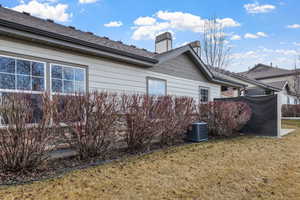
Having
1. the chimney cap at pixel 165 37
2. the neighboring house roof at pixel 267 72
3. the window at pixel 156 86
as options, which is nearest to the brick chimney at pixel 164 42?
the chimney cap at pixel 165 37

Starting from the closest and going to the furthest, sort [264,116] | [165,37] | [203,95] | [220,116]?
[220,116] → [264,116] → [165,37] → [203,95]

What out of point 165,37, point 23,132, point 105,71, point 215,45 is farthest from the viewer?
point 215,45

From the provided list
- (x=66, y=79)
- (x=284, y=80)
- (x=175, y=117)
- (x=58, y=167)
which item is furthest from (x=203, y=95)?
(x=284, y=80)

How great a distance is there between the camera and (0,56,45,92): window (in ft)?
15.3

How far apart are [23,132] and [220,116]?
23.5 ft

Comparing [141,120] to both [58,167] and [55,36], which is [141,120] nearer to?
[58,167]

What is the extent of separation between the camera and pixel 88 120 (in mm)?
4324

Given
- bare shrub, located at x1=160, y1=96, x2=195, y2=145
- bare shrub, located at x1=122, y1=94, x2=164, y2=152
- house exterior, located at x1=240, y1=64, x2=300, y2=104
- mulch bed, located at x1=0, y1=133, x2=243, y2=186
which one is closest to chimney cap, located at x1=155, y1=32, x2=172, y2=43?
bare shrub, located at x1=160, y1=96, x2=195, y2=145

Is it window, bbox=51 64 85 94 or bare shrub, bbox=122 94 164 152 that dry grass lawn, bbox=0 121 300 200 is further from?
window, bbox=51 64 85 94

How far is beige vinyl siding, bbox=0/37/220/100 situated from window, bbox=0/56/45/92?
0.83 ft

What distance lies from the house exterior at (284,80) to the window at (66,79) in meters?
24.7

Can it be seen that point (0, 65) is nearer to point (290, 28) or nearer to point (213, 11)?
point (213, 11)

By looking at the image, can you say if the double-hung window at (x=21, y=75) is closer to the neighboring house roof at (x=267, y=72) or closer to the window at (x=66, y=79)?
the window at (x=66, y=79)

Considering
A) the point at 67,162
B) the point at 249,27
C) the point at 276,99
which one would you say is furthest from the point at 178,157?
the point at 249,27
